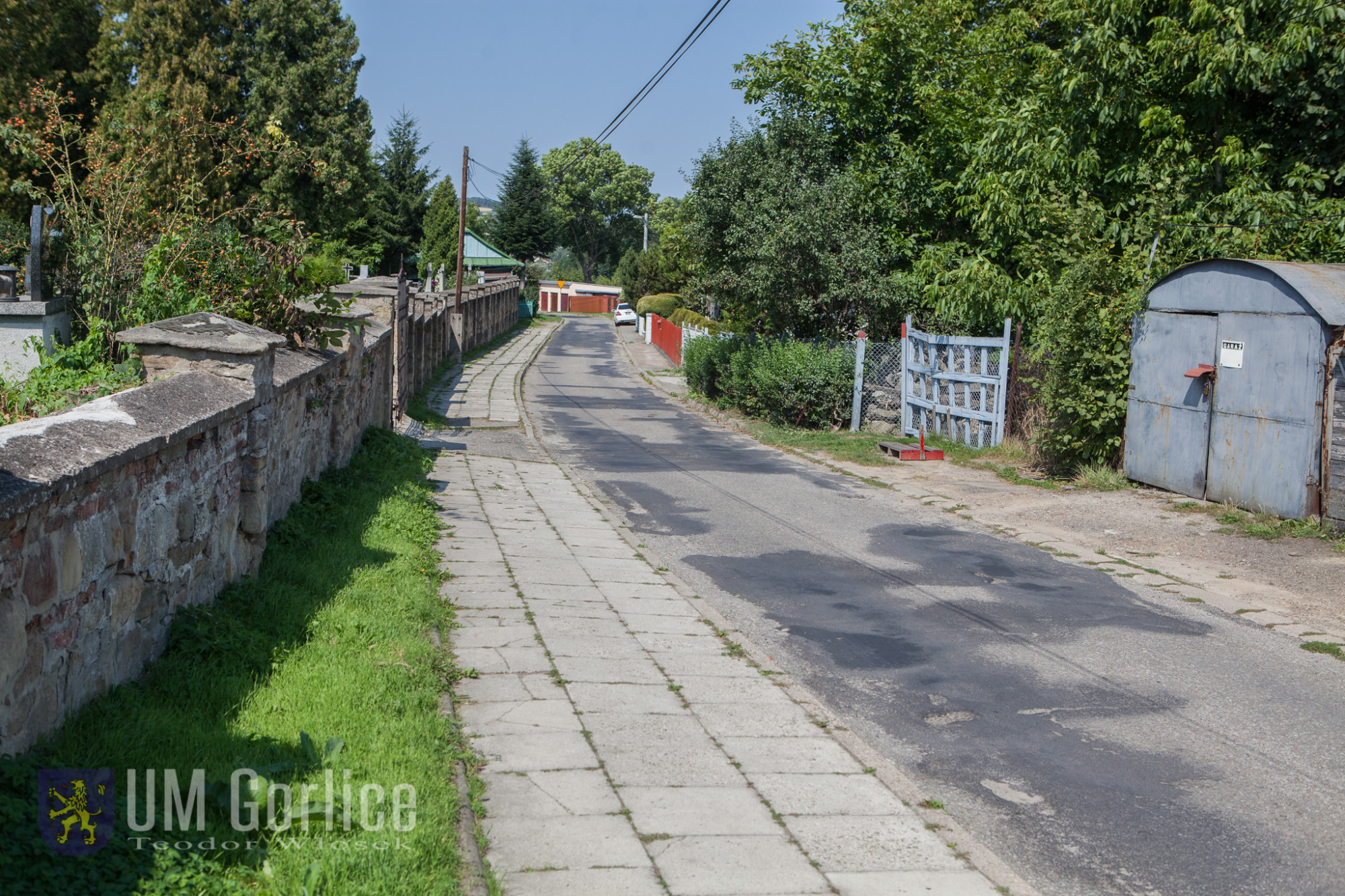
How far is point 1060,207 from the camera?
14.9m

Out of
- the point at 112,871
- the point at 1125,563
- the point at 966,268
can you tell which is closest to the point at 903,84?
the point at 966,268

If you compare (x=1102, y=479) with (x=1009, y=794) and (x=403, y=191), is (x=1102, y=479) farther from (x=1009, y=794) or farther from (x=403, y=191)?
(x=403, y=191)

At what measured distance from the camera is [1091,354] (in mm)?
12867

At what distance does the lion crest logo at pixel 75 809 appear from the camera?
3.04 m

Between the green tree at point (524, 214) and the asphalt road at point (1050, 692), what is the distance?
7190 cm

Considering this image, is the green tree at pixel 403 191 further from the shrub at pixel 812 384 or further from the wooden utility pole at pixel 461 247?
the shrub at pixel 812 384

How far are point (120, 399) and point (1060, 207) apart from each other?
13.4 m

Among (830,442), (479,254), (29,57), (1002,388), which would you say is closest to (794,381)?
(830,442)

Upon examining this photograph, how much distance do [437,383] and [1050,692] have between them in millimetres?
21239

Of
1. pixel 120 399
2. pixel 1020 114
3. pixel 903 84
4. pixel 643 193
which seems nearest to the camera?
pixel 120 399

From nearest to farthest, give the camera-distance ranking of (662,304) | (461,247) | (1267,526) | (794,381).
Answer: (1267,526)
(794,381)
(461,247)
(662,304)

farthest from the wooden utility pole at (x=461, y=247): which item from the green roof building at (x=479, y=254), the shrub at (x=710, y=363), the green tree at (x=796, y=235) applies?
the green roof building at (x=479, y=254)

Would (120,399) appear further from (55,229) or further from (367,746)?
(55,229)

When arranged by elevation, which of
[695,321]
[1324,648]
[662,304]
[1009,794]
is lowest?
[1009,794]
